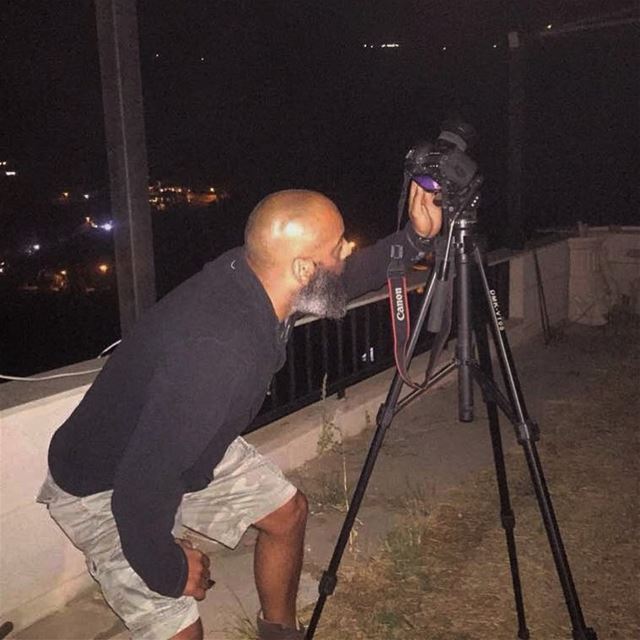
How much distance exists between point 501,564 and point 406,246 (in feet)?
5.41

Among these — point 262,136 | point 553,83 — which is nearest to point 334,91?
point 262,136

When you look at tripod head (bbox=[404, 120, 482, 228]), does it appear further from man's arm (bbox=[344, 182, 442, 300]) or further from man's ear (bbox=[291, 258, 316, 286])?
man's ear (bbox=[291, 258, 316, 286])

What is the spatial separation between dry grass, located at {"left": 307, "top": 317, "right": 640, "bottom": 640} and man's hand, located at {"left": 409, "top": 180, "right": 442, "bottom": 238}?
158cm

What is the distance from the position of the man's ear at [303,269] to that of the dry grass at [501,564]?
1.57m

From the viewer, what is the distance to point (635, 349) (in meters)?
7.14

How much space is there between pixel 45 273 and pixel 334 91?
73.7 feet

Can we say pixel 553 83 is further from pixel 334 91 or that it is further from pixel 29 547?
pixel 29 547

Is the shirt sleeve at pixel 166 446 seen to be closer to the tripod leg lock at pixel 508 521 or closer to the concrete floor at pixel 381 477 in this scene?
the concrete floor at pixel 381 477

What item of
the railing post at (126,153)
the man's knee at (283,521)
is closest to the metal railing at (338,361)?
the railing post at (126,153)

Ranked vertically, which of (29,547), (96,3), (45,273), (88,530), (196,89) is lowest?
(45,273)

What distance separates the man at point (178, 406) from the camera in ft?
5.94

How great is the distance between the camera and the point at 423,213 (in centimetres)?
268

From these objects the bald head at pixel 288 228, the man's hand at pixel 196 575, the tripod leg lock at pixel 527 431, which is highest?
the bald head at pixel 288 228

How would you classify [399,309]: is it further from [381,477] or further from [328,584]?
[381,477]
